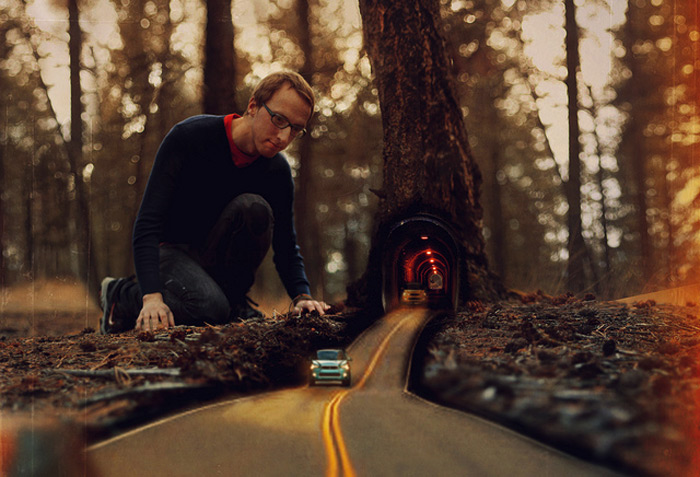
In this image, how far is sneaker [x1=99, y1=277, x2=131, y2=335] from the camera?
1789 mm

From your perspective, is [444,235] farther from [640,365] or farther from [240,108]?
[240,108]

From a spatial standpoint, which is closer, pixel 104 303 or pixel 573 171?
pixel 573 171

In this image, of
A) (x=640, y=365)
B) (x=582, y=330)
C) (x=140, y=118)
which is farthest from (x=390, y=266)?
(x=140, y=118)

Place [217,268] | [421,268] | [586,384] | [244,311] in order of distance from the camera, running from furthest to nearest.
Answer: [217,268]
[244,311]
[421,268]
[586,384]

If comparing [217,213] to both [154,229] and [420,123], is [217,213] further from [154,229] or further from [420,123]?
[420,123]

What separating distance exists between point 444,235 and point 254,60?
3.25ft

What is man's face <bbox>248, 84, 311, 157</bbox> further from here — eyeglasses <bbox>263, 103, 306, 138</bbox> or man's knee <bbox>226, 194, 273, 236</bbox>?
man's knee <bbox>226, 194, 273, 236</bbox>

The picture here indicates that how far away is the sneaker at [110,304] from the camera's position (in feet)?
5.87

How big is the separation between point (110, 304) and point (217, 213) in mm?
596

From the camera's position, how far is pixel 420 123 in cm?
172

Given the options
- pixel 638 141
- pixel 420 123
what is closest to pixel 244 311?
pixel 420 123

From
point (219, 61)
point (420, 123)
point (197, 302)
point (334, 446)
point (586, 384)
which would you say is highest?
point (219, 61)

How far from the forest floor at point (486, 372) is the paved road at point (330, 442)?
36 mm

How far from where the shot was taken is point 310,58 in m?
1.78
